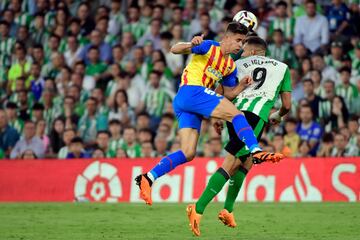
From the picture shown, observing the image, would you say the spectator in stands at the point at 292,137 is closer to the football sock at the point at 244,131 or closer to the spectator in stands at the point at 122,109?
the spectator in stands at the point at 122,109

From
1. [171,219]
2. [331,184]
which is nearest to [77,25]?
[331,184]

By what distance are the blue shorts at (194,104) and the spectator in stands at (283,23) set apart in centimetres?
934

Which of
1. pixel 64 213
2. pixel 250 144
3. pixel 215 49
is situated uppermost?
pixel 215 49

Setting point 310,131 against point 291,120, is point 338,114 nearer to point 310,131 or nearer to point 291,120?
point 310,131

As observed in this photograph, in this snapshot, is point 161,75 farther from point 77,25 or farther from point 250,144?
point 250,144

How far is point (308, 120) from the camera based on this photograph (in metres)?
17.9

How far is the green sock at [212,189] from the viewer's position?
10.8m

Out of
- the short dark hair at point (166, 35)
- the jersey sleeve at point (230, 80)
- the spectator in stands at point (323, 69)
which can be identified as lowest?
the jersey sleeve at point (230, 80)

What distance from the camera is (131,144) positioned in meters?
18.6

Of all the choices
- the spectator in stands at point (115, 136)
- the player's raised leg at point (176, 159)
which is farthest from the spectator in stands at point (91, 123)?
the player's raised leg at point (176, 159)

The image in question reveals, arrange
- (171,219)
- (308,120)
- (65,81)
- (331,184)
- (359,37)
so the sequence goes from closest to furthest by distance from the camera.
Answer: (171,219), (331,184), (308,120), (359,37), (65,81)

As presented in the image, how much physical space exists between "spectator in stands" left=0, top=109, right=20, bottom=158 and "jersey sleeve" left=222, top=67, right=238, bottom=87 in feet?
31.8

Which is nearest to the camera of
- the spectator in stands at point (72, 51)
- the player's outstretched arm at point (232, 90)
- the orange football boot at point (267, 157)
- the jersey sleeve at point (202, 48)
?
the orange football boot at point (267, 157)

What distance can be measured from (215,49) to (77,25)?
11.6 meters
